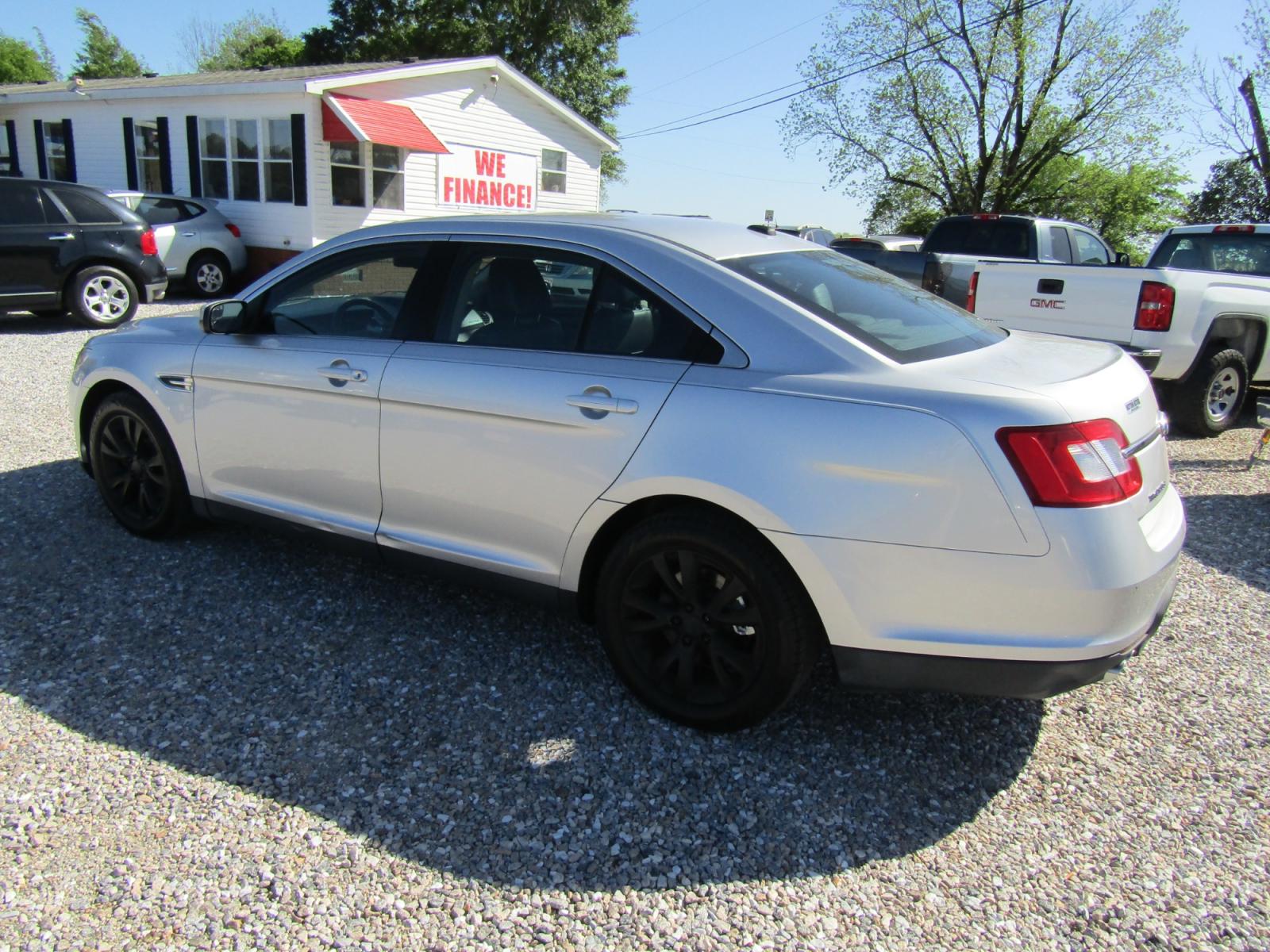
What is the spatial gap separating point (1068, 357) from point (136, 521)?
165 inches

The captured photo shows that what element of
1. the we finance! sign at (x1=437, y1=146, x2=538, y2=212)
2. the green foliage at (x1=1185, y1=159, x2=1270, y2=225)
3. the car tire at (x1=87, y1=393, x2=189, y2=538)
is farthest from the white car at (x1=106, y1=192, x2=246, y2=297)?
the green foliage at (x1=1185, y1=159, x2=1270, y2=225)

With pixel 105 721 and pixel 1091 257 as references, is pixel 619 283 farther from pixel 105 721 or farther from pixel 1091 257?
pixel 1091 257

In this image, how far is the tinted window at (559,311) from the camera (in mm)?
3021

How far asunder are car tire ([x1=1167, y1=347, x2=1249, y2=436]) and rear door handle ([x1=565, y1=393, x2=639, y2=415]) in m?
6.12

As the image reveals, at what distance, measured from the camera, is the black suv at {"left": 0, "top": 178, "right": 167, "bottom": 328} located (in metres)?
10.5

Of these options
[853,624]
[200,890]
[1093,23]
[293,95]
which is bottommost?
[200,890]

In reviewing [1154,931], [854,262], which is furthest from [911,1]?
[1154,931]

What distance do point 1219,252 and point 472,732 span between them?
353 inches

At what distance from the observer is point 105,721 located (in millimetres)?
3049

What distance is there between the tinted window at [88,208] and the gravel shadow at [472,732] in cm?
846

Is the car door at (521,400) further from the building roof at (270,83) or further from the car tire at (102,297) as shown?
the building roof at (270,83)

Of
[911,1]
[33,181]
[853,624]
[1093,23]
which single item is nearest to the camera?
[853,624]

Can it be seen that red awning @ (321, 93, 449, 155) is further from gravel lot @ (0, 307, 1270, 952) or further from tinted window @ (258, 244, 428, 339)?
gravel lot @ (0, 307, 1270, 952)

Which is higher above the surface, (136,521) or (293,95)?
(293,95)
